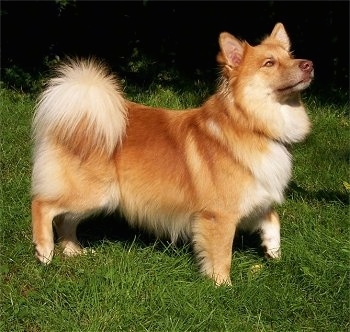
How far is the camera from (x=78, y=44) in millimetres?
8812

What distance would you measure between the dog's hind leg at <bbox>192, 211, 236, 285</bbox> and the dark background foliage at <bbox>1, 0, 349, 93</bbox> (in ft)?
16.4

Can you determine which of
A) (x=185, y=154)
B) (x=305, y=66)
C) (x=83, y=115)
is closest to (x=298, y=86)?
(x=305, y=66)

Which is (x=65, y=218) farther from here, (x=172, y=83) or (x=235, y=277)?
(x=172, y=83)

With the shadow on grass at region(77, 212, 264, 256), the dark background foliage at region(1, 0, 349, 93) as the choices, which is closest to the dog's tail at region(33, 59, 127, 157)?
the shadow on grass at region(77, 212, 264, 256)

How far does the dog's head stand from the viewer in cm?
344

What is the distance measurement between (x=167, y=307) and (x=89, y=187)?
933 millimetres

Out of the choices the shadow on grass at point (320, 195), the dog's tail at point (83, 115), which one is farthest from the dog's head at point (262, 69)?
the shadow on grass at point (320, 195)

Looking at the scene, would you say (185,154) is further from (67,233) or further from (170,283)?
(67,233)

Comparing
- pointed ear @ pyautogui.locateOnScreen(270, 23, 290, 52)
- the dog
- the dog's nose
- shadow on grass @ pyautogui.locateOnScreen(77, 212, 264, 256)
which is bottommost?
shadow on grass @ pyautogui.locateOnScreen(77, 212, 264, 256)

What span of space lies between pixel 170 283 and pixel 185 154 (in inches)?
31.4

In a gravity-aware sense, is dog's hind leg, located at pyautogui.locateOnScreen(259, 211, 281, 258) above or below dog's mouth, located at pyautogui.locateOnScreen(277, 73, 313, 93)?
below

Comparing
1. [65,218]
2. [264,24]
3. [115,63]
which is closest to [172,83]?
[115,63]

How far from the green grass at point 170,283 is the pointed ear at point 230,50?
4.08 ft

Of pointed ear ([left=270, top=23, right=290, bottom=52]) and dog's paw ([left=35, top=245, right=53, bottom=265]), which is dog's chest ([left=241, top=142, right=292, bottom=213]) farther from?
dog's paw ([left=35, top=245, right=53, bottom=265])
